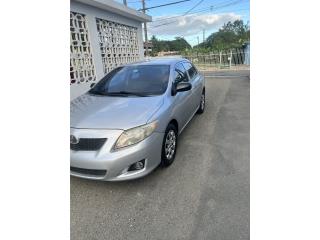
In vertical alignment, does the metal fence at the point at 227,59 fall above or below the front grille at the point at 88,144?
above

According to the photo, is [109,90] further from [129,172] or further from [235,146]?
[235,146]

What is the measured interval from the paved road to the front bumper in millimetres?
284

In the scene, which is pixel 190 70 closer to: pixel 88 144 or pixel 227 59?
pixel 88 144

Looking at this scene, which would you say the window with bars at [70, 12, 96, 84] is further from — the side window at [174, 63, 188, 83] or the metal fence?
the metal fence

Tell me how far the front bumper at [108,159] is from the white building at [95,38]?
5.41 metres

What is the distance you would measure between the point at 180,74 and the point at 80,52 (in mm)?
4869

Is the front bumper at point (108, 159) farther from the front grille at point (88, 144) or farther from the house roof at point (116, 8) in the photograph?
the house roof at point (116, 8)

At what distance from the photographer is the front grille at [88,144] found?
2.71 metres

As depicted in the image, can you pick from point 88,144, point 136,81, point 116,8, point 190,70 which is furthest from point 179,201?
point 116,8

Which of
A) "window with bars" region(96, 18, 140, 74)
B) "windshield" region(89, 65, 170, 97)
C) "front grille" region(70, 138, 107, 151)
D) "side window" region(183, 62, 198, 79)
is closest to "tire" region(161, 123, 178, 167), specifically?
"windshield" region(89, 65, 170, 97)

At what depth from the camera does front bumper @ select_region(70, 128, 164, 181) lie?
2643mm

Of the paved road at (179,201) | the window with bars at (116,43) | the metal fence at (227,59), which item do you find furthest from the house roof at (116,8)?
the metal fence at (227,59)

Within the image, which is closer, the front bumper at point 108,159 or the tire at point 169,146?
the front bumper at point 108,159
